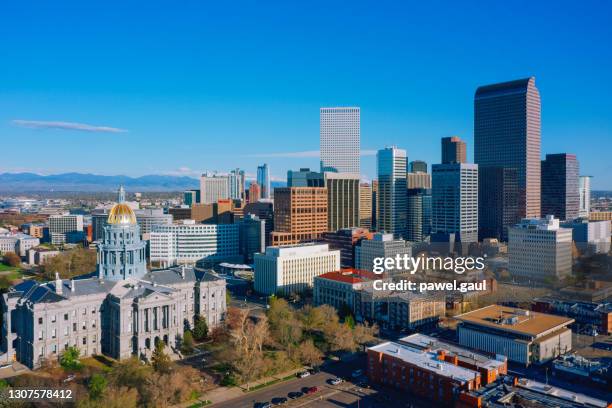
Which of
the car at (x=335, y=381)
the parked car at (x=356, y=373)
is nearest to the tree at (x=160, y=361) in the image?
the car at (x=335, y=381)

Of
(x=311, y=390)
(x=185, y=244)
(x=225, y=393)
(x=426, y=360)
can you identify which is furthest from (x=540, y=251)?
(x=185, y=244)

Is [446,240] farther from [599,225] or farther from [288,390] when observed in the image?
[288,390]

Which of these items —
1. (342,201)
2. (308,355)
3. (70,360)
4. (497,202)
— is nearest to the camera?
(70,360)

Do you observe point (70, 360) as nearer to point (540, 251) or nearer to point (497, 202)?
point (540, 251)

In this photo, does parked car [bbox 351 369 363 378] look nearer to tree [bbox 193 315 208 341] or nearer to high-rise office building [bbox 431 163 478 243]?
tree [bbox 193 315 208 341]

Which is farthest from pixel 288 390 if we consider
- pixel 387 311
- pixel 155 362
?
pixel 387 311

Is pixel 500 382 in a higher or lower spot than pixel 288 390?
higher
